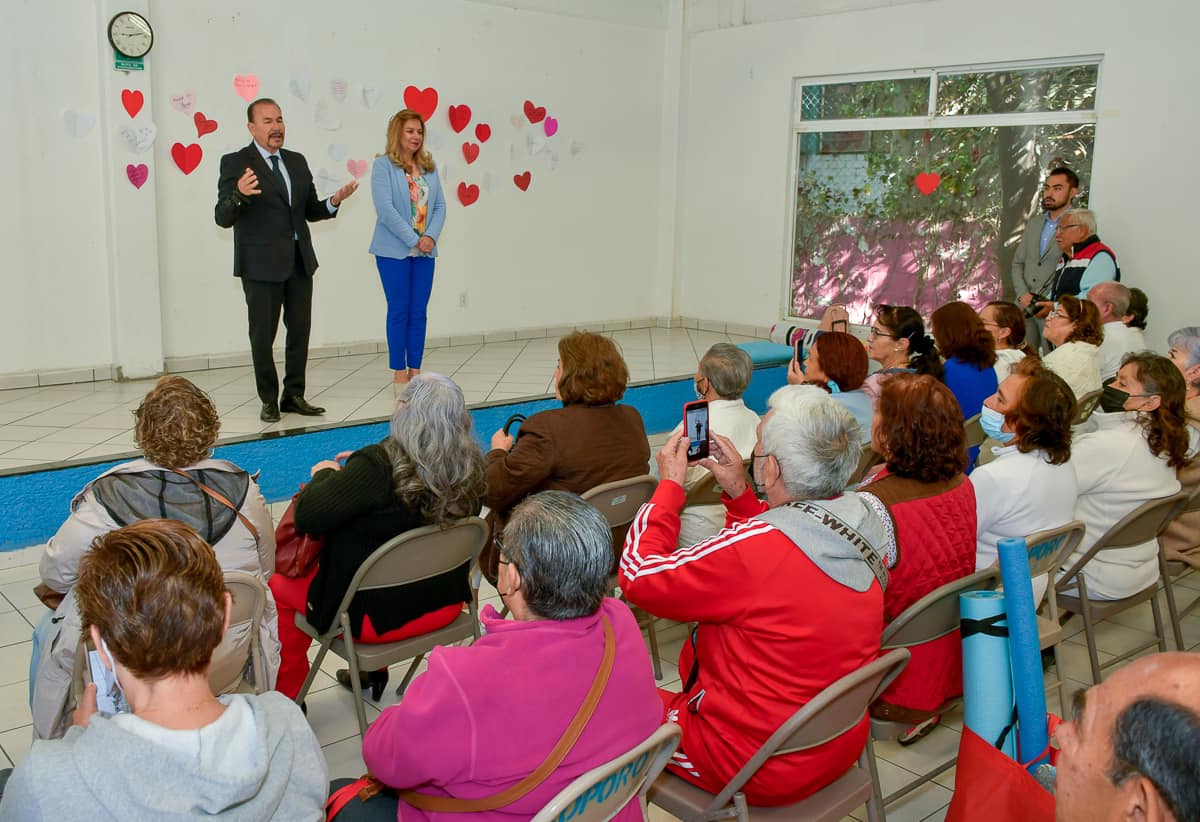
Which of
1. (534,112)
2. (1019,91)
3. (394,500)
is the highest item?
(1019,91)

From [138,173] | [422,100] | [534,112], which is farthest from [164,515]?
[534,112]

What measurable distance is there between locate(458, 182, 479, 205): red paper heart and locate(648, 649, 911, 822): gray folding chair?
7.06 meters

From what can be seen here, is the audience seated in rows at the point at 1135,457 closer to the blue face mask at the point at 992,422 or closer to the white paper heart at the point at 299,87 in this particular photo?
the blue face mask at the point at 992,422

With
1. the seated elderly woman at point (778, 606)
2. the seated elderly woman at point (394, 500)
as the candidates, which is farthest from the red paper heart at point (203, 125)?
the seated elderly woman at point (778, 606)

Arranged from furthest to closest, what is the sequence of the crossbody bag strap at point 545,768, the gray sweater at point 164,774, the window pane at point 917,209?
the window pane at point 917,209 < the crossbody bag strap at point 545,768 < the gray sweater at point 164,774

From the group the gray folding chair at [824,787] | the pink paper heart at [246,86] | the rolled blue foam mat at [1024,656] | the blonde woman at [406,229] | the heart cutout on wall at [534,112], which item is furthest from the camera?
the heart cutout on wall at [534,112]

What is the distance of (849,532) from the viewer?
2.01 meters

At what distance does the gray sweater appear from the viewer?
130cm

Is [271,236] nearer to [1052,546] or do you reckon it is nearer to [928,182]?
[1052,546]

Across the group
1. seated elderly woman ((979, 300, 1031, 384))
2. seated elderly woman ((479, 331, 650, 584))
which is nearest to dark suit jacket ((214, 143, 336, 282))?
seated elderly woman ((479, 331, 650, 584))

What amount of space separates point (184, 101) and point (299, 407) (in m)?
2.44

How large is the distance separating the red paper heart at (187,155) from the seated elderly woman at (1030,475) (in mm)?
5915

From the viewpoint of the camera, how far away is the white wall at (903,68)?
6.90m

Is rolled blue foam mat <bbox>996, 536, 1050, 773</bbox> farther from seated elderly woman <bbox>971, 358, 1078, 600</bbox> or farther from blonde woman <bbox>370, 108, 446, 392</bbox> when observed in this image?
blonde woman <bbox>370, 108, 446, 392</bbox>
